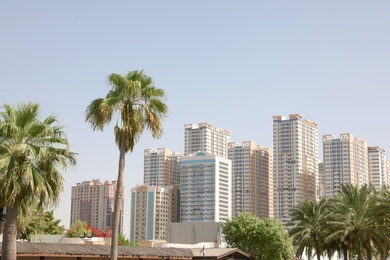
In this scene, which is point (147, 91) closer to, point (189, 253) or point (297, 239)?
point (189, 253)

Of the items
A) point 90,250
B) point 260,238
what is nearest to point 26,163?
point 90,250

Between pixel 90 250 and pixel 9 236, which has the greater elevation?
pixel 9 236

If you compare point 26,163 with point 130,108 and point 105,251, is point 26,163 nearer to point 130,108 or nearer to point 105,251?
point 130,108

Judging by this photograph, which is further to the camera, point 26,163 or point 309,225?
point 309,225

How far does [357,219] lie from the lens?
62.5 m

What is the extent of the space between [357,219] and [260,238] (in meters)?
13.2

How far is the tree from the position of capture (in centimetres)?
7119

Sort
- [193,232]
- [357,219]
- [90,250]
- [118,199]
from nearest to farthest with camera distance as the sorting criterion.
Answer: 1. [118,199]
2. [90,250]
3. [357,219]
4. [193,232]

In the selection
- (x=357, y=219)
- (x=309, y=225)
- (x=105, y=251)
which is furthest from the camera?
(x=309, y=225)

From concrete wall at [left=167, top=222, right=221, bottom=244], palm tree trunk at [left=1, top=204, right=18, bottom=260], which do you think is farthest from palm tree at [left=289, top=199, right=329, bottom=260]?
palm tree trunk at [left=1, top=204, right=18, bottom=260]

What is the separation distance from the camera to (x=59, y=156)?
25297 mm

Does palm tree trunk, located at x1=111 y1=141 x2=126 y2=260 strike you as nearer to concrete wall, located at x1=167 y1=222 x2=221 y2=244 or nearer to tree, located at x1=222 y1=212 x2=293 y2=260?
tree, located at x1=222 y1=212 x2=293 y2=260

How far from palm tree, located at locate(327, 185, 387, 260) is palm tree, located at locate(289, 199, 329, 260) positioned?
542 cm

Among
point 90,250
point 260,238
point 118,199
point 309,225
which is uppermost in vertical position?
point 118,199
